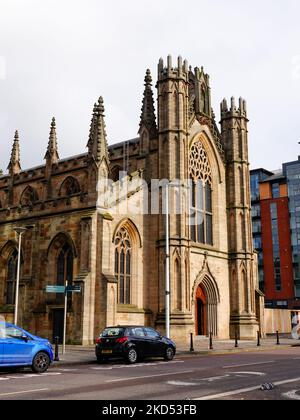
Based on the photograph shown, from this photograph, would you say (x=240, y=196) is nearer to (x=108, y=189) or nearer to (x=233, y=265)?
(x=233, y=265)

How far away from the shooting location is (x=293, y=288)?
298ft

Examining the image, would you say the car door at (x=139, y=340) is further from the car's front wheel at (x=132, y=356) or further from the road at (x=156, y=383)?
the road at (x=156, y=383)

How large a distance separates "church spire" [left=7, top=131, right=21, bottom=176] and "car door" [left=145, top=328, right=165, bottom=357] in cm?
2669

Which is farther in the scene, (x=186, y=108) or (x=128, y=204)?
(x=186, y=108)

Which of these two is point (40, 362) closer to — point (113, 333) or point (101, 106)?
point (113, 333)

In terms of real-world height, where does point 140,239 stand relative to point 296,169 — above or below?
below

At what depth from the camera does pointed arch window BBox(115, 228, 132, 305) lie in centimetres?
2967

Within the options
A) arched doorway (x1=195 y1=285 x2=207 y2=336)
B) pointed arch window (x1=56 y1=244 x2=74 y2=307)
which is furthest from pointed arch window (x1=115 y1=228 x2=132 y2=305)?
arched doorway (x1=195 y1=285 x2=207 y2=336)

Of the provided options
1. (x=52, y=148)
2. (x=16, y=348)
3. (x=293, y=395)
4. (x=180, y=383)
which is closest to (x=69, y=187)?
(x=52, y=148)

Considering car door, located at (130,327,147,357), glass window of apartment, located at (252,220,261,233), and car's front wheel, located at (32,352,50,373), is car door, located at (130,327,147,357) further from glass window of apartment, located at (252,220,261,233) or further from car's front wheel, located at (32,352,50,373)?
glass window of apartment, located at (252,220,261,233)


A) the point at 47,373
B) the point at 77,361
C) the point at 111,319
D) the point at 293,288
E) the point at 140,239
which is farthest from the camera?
the point at 293,288

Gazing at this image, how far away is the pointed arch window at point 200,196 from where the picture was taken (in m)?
35.7
